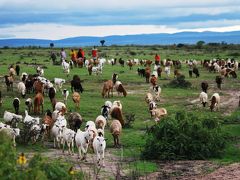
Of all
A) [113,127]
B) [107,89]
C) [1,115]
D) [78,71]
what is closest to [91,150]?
[113,127]

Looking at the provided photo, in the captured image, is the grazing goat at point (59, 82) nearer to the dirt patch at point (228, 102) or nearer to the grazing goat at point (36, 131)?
the dirt patch at point (228, 102)

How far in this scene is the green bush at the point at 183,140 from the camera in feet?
53.5

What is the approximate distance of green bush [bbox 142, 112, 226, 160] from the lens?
53.5ft

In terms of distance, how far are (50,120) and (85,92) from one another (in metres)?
11.4

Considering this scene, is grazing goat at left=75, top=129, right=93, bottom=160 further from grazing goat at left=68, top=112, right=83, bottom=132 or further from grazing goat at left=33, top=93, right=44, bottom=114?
grazing goat at left=33, top=93, right=44, bottom=114

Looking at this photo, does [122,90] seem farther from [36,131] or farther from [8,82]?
[36,131]

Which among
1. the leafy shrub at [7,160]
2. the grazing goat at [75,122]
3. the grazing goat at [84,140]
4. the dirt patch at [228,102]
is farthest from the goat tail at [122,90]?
the leafy shrub at [7,160]

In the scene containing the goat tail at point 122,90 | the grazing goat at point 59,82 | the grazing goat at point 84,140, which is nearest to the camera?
the grazing goat at point 84,140

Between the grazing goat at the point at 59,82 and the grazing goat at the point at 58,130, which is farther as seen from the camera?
the grazing goat at the point at 59,82

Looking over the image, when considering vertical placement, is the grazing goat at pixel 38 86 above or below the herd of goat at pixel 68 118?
above

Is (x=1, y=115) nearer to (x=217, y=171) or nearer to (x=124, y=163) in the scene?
(x=124, y=163)

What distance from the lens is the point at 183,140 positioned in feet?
54.5

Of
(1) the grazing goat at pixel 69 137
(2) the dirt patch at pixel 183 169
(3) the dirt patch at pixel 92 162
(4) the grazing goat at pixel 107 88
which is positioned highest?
(4) the grazing goat at pixel 107 88

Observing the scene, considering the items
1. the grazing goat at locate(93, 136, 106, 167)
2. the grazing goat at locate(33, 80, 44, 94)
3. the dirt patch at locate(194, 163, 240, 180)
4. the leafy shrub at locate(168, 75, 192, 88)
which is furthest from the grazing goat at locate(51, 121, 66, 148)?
the leafy shrub at locate(168, 75, 192, 88)
